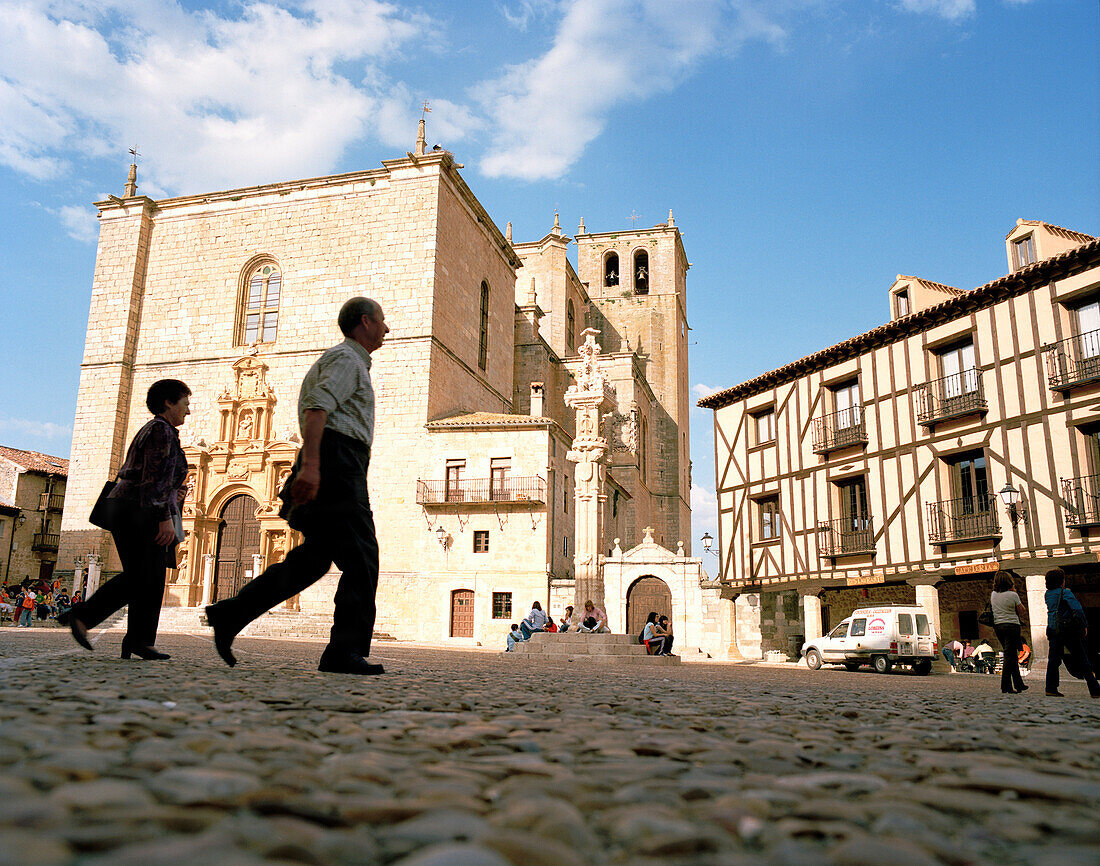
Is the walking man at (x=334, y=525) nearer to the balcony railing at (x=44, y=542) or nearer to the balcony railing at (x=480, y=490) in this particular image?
the balcony railing at (x=480, y=490)

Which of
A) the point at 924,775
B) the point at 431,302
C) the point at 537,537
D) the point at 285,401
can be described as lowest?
the point at 924,775

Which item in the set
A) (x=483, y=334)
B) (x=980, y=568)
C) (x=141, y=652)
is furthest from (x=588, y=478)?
(x=483, y=334)

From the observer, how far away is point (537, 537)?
26.6 m

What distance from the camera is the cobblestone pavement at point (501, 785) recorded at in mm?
1225

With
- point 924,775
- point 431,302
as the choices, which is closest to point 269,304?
point 431,302

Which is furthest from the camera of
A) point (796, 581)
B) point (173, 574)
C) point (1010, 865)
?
point (173, 574)

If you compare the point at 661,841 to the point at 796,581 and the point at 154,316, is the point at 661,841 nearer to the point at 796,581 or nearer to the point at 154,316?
the point at 796,581

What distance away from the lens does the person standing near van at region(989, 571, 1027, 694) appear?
8.32 metres

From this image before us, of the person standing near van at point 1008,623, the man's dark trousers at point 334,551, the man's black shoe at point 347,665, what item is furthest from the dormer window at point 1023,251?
the man's black shoe at point 347,665

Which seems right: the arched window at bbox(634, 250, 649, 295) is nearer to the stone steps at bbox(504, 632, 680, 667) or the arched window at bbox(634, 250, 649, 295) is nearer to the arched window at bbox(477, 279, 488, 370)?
the arched window at bbox(477, 279, 488, 370)

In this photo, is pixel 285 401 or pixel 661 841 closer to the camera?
pixel 661 841

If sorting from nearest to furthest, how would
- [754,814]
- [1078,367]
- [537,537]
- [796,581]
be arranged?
[754,814] → [1078,367] → [796,581] → [537,537]

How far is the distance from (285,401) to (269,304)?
415cm

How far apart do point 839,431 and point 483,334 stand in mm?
16708
